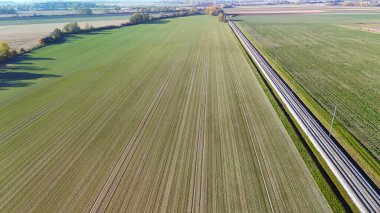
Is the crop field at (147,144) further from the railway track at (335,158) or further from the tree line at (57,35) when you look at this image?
the tree line at (57,35)

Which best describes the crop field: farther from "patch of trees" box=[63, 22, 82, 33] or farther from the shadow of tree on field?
"patch of trees" box=[63, 22, 82, 33]

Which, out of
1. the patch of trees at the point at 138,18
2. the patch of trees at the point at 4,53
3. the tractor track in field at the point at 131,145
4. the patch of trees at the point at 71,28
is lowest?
the tractor track in field at the point at 131,145

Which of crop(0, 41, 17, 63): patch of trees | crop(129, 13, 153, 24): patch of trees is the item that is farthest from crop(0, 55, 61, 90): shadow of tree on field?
crop(129, 13, 153, 24): patch of trees

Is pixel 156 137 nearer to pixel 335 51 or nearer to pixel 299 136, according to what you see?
pixel 299 136

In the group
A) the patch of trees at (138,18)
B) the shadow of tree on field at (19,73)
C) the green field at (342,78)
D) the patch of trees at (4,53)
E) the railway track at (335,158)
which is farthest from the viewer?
the patch of trees at (138,18)

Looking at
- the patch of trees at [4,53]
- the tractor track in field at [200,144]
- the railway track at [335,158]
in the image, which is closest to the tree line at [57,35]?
the patch of trees at [4,53]

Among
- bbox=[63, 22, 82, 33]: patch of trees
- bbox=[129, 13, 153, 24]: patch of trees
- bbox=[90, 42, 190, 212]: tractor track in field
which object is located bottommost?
bbox=[90, 42, 190, 212]: tractor track in field
